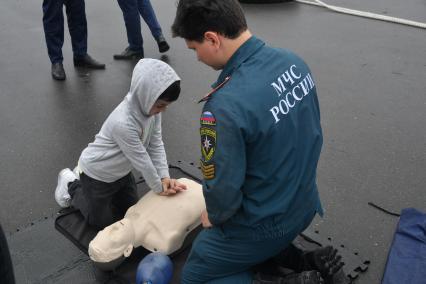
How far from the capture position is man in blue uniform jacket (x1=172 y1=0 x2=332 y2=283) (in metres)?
1.65

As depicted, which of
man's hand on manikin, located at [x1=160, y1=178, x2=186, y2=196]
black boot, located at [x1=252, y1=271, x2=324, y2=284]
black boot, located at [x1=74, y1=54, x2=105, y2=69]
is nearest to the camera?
black boot, located at [x1=252, y1=271, x2=324, y2=284]

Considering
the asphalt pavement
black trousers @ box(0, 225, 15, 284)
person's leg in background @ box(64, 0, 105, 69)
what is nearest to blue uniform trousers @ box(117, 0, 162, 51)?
the asphalt pavement

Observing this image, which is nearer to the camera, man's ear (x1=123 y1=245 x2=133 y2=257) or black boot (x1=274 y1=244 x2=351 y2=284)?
black boot (x1=274 y1=244 x2=351 y2=284)

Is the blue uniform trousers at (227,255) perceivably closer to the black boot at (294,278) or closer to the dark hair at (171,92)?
the black boot at (294,278)

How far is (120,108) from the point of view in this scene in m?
2.43

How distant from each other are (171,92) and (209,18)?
70 cm

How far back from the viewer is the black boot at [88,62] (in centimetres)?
525

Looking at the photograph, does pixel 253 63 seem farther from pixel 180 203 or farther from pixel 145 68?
pixel 180 203

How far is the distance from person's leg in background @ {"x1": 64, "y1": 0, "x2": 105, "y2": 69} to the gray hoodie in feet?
9.45

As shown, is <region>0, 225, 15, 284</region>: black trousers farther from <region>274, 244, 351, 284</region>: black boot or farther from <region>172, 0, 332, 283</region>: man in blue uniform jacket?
<region>274, 244, 351, 284</region>: black boot

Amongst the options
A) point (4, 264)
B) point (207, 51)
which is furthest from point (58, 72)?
point (4, 264)

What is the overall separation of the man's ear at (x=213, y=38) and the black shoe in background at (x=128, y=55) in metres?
3.97

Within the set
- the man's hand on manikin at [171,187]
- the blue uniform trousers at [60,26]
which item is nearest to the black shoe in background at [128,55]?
the blue uniform trousers at [60,26]

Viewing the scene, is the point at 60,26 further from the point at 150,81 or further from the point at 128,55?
the point at 150,81
